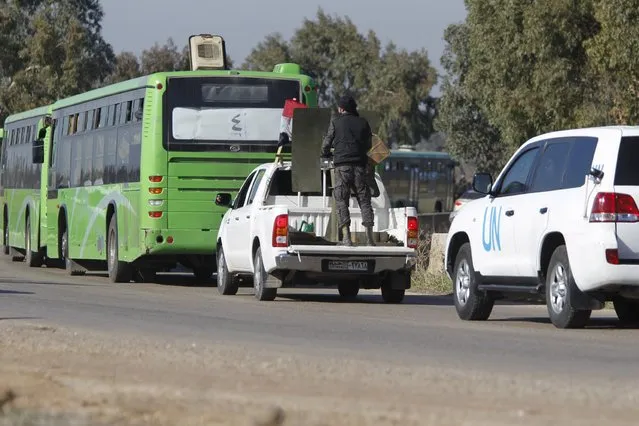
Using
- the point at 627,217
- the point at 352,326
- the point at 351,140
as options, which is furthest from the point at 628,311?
the point at 351,140

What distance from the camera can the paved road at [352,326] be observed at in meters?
12.3

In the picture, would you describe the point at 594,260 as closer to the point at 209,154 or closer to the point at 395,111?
the point at 209,154

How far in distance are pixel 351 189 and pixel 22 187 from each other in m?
16.6

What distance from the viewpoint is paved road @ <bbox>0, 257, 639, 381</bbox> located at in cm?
1234

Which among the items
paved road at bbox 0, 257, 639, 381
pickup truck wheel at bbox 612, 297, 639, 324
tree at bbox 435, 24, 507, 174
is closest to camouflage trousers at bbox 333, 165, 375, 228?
paved road at bbox 0, 257, 639, 381

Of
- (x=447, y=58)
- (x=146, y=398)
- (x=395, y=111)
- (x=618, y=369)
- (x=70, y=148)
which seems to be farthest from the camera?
(x=395, y=111)

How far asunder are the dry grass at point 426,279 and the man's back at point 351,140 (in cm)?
457

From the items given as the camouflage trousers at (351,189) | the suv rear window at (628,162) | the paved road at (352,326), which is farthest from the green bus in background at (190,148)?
the suv rear window at (628,162)

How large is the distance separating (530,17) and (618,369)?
32184mm

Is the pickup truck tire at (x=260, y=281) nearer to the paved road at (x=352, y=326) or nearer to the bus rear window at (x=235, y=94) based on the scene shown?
the paved road at (x=352, y=326)

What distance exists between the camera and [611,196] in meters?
14.4

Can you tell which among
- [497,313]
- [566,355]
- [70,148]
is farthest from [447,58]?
[566,355]

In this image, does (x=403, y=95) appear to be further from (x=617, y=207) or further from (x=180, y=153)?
(x=617, y=207)

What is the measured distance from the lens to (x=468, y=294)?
1731cm
